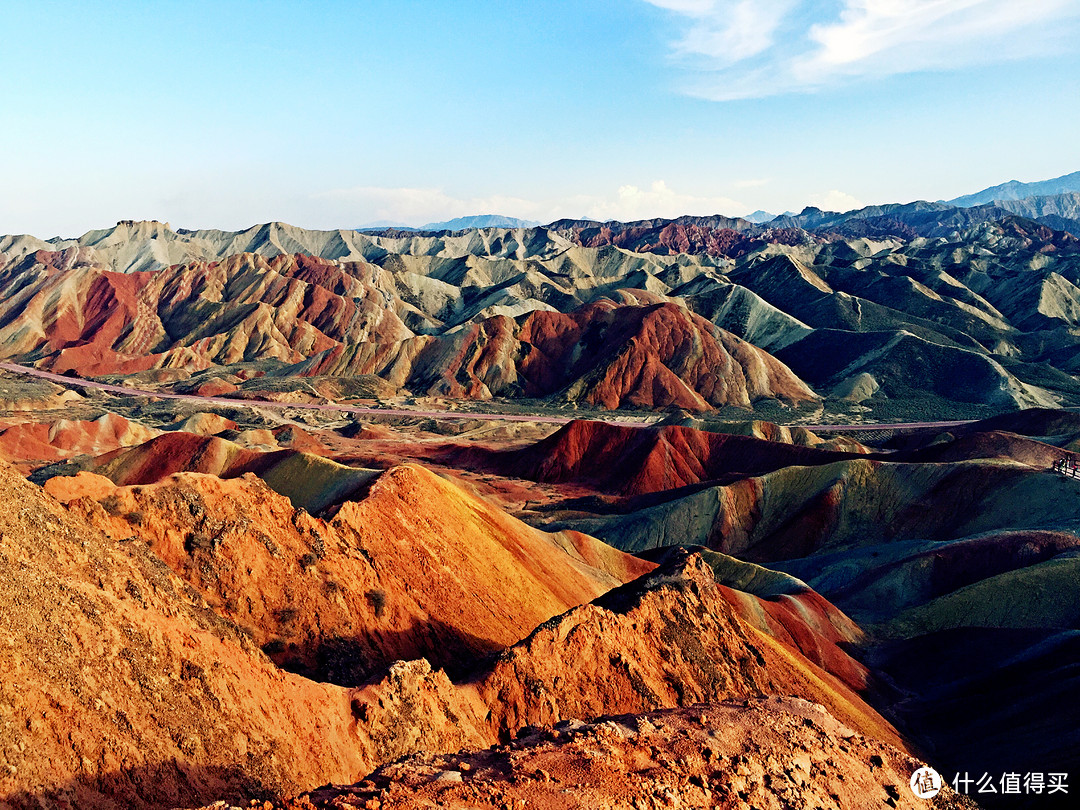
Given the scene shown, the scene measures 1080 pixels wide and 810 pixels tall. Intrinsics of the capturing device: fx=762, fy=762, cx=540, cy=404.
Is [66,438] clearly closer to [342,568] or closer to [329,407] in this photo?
[329,407]

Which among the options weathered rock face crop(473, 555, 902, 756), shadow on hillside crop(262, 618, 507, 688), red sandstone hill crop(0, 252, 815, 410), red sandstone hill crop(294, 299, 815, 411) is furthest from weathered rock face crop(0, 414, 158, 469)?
weathered rock face crop(473, 555, 902, 756)

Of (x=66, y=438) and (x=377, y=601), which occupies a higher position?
(x=377, y=601)

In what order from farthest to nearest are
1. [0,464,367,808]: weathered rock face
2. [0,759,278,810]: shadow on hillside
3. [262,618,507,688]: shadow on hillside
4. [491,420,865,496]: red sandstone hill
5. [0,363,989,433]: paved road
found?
1. [0,363,989,433]: paved road
2. [491,420,865,496]: red sandstone hill
3. [262,618,507,688]: shadow on hillside
4. [0,464,367,808]: weathered rock face
5. [0,759,278,810]: shadow on hillside

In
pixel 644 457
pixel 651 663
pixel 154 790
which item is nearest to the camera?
pixel 154 790

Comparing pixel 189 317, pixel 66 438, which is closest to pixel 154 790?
pixel 66 438

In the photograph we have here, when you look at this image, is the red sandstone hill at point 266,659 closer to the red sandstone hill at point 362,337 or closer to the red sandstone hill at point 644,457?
the red sandstone hill at point 644,457

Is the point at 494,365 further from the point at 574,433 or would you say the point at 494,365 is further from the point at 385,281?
the point at 385,281

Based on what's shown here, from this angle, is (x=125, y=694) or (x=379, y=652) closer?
(x=125, y=694)

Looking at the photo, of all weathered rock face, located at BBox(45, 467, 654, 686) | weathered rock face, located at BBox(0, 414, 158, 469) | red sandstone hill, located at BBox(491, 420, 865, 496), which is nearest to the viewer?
weathered rock face, located at BBox(45, 467, 654, 686)

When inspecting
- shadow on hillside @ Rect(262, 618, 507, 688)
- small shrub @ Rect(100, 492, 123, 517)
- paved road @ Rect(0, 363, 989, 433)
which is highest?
small shrub @ Rect(100, 492, 123, 517)

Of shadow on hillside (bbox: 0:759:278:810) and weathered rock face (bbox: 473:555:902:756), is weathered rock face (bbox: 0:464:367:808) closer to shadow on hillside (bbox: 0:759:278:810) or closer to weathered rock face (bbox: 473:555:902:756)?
shadow on hillside (bbox: 0:759:278:810)

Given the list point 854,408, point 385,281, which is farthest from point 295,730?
point 385,281
